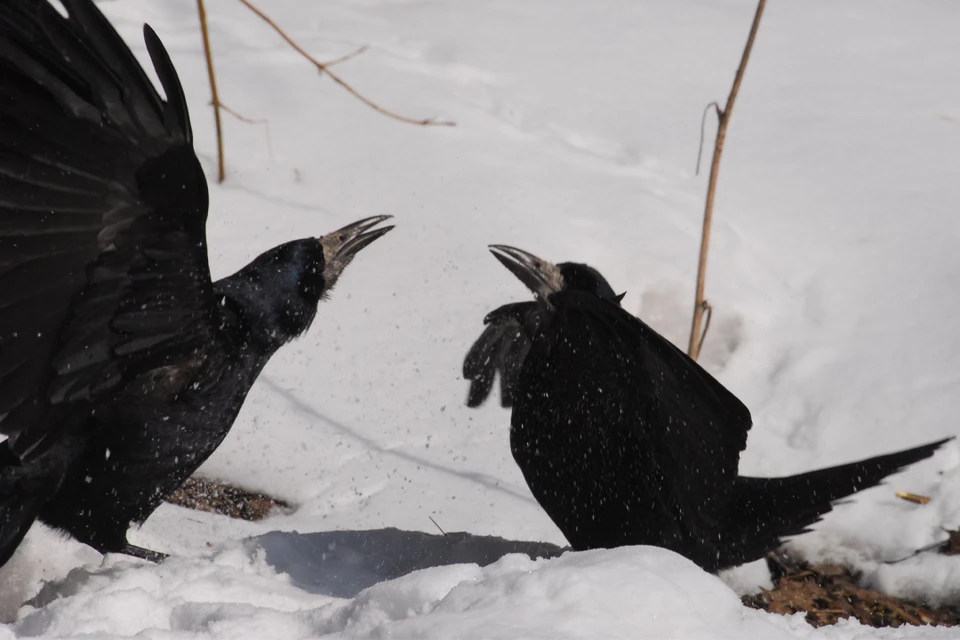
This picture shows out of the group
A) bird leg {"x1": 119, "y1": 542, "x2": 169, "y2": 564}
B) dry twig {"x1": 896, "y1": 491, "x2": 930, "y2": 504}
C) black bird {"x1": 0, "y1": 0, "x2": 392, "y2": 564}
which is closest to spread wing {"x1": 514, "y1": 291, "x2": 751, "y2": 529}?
dry twig {"x1": 896, "y1": 491, "x2": 930, "y2": 504}

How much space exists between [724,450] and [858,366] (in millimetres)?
1477

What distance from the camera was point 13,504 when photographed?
3.09 m

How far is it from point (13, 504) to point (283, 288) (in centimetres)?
96

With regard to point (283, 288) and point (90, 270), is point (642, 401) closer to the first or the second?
point (283, 288)

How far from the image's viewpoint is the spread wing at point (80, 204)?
2678 mm

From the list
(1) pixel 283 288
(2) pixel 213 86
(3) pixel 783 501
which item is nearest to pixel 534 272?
(1) pixel 283 288

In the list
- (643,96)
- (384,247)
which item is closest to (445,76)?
(643,96)

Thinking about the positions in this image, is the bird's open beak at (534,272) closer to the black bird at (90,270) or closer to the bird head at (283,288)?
the bird head at (283,288)

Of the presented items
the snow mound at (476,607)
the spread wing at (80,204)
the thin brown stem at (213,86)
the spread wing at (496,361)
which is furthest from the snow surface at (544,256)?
the spread wing at (80,204)

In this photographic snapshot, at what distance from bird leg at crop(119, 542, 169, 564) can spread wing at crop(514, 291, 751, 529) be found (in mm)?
1200

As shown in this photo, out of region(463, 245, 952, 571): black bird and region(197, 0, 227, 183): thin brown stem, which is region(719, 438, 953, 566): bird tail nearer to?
region(463, 245, 952, 571): black bird

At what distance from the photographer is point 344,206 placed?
5.37 m

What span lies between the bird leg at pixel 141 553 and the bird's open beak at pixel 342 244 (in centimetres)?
97

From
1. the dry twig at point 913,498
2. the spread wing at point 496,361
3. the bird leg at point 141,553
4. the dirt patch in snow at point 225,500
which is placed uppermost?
the spread wing at point 496,361
